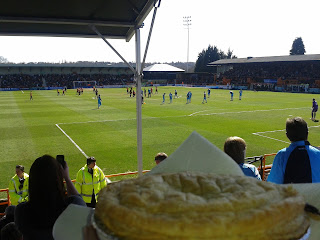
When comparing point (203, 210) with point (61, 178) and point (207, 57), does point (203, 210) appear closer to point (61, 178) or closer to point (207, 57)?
point (61, 178)

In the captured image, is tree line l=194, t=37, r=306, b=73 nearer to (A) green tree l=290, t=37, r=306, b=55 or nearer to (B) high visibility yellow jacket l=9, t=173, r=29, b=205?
(A) green tree l=290, t=37, r=306, b=55

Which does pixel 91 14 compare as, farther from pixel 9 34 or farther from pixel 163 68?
pixel 163 68

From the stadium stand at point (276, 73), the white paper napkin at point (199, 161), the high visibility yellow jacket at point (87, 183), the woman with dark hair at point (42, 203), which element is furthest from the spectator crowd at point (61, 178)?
the stadium stand at point (276, 73)

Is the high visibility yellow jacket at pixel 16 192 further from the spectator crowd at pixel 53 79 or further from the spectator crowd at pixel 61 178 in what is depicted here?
Answer: the spectator crowd at pixel 53 79

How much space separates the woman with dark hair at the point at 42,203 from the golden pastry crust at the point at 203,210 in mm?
1326

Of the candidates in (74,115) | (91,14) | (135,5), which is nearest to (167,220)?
(135,5)

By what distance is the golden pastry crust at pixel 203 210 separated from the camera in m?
0.87

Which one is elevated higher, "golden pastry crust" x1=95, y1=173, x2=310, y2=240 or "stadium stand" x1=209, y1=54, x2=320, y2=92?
"stadium stand" x1=209, y1=54, x2=320, y2=92

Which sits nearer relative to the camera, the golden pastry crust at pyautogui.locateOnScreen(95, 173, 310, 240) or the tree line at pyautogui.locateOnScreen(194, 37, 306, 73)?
the golden pastry crust at pyautogui.locateOnScreen(95, 173, 310, 240)

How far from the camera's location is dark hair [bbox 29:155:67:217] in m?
2.25

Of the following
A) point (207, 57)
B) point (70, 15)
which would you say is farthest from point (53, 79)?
point (70, 15)

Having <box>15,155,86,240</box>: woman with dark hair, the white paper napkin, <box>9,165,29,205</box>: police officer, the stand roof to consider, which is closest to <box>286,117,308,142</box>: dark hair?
the white paper napkin

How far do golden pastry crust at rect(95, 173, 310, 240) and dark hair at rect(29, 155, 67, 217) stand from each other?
4.37ft

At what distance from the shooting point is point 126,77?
90062 mm
